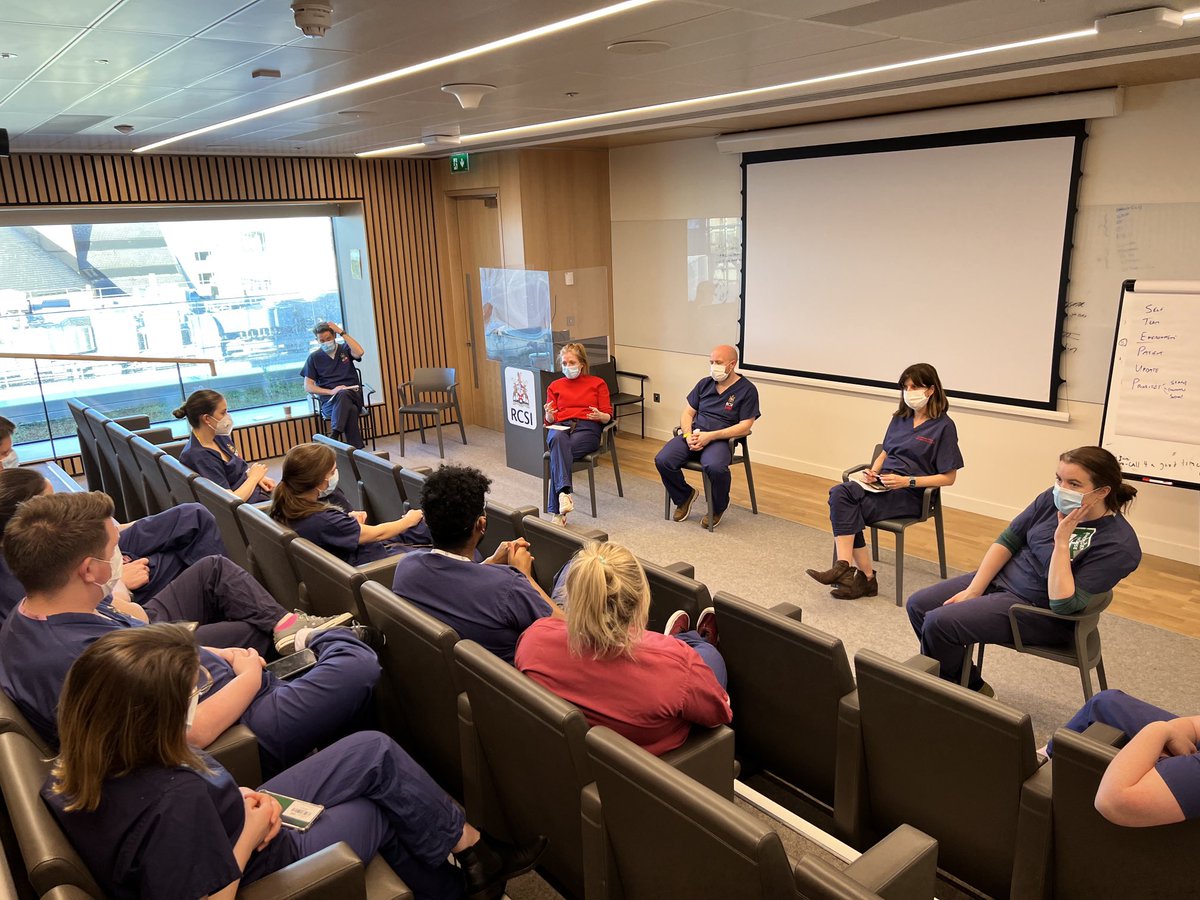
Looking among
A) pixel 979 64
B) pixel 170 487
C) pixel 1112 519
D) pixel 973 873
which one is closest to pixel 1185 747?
pixel 973 873

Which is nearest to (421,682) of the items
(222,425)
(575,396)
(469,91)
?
(222,425)

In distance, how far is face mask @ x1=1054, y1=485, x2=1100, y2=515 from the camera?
125 inches

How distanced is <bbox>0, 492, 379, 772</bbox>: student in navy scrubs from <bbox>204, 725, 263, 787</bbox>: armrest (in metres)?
0.04

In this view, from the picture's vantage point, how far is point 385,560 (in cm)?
350

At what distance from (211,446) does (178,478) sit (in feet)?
0.95

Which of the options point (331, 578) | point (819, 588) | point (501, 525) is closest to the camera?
point (331, 578)

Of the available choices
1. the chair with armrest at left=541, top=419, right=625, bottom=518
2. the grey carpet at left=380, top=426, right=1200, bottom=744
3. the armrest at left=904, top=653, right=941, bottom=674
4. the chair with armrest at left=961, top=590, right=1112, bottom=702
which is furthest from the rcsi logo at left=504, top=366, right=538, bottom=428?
the armrest at left=904, top=653, right=941, bottom=674

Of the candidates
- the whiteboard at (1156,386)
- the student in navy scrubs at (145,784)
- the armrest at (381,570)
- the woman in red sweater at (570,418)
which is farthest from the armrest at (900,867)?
the woman in red sweater at (570,418)

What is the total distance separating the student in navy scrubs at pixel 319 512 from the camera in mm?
3598

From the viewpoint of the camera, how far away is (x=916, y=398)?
4.83 meters

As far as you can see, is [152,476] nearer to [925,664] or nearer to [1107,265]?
[925,664]

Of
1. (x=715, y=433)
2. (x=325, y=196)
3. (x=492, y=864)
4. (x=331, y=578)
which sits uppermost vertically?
(x=325, y=196)

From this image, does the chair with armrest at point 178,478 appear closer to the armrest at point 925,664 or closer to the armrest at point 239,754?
the armrest at point 239,754

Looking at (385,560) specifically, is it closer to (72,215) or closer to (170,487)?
Answer: (170,487)
